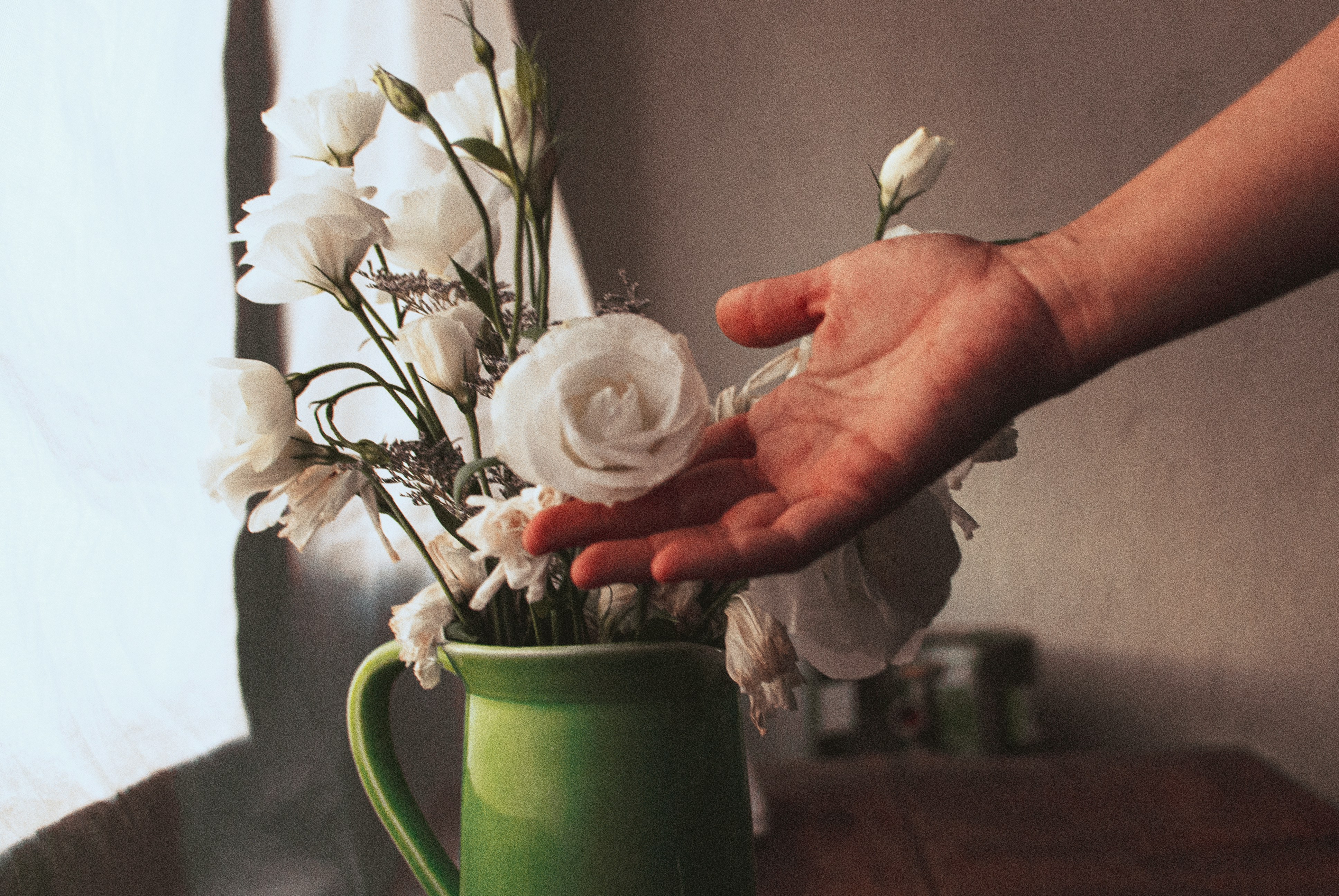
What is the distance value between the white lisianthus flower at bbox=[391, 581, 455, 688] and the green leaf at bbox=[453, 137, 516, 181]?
20 centimetres

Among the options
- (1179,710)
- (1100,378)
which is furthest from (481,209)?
(1179,710)

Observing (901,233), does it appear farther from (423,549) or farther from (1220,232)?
(423,549)

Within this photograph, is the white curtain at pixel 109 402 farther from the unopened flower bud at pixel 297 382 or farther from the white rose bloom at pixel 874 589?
the white rose bloom at pixel 874 589

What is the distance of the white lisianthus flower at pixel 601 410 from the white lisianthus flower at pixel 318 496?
0.36ft

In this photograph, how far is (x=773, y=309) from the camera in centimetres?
46

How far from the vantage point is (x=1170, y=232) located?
0.43 meters

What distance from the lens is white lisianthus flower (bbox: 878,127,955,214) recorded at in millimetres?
481

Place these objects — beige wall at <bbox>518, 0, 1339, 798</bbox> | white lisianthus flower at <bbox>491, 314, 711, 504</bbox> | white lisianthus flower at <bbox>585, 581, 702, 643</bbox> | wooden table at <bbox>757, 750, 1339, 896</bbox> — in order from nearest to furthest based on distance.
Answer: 1. white lisianthus flower at <bbox>491, 314, 711, 504</bbox>
2. white lisianthus flower at <bbox>585, 581, 702, 643</bbox>
3. wooden table at <bbox>757, 750, 1339, 896</bbox>
4. beige wall at <bbox>518, 0, 1339, 798</bbox>

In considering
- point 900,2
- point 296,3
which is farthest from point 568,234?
point 900,2

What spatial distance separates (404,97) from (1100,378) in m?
1.51

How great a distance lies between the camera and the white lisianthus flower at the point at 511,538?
0.36 m

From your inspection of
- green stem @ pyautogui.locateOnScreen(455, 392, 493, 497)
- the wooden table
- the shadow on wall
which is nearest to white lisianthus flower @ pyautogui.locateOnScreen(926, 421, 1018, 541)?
green stem @ pyautogui.locateOnScreen(455, 392, 493, 497)

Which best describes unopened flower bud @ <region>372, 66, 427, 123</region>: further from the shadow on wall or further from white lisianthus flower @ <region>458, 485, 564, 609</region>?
the shadow on wall

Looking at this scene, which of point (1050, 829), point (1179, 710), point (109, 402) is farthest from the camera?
point (1179, 710)
